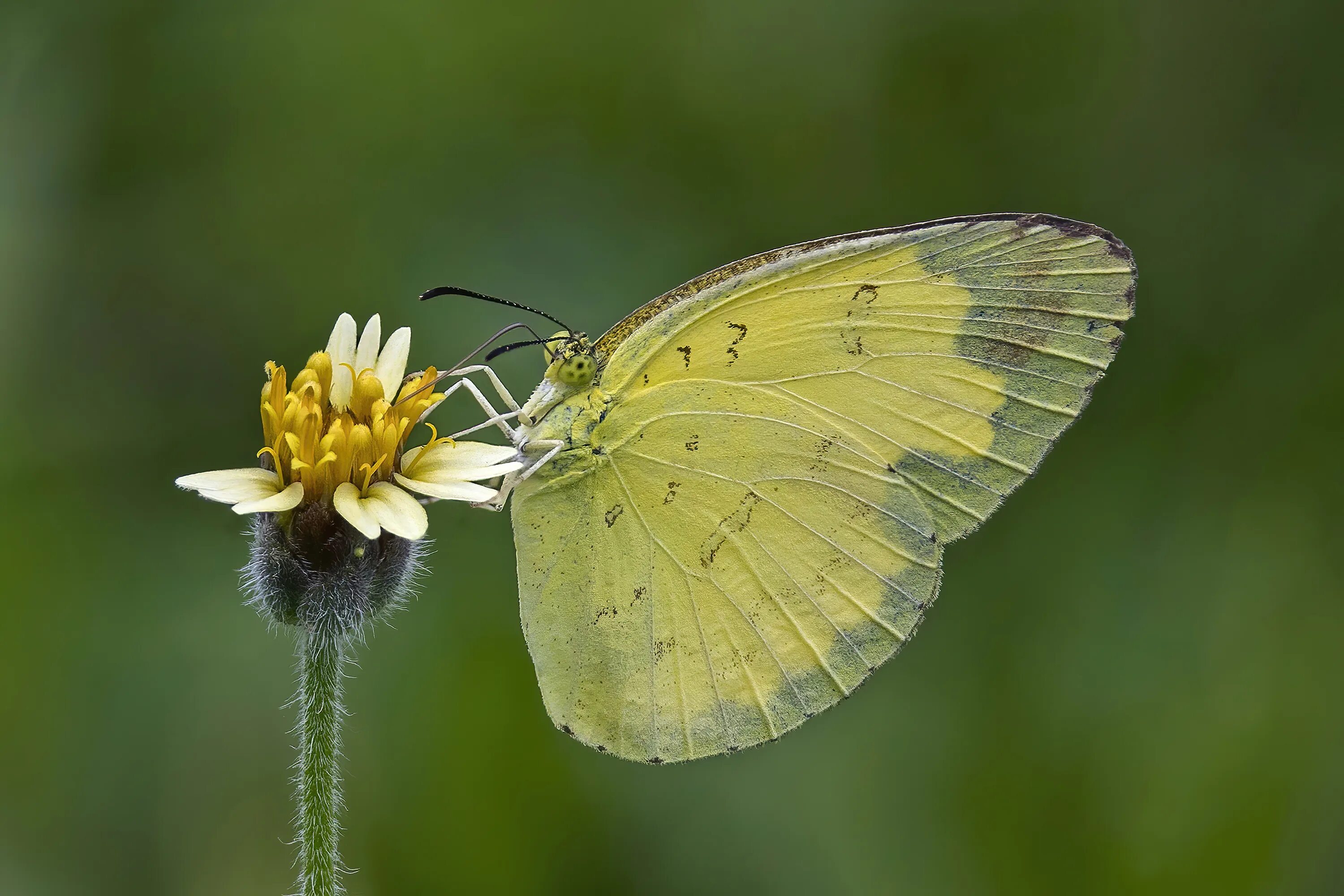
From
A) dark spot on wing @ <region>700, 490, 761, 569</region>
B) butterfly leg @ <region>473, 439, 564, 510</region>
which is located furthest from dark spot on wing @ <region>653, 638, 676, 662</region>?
butterfly leg @ <region>473, 439, 564, 510</region>

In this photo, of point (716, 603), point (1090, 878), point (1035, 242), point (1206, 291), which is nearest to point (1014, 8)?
point (1206, 291)

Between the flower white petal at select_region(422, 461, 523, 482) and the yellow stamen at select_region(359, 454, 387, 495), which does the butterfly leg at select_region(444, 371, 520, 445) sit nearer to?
the flower white petal at select_region(422, 461, 523, 482)

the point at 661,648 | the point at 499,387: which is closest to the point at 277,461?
the point at 499,387

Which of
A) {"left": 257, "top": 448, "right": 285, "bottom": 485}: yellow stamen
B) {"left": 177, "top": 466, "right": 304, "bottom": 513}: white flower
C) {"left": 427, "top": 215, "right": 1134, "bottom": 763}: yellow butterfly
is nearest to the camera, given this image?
Result: {"left": 177, "top": 466, "right": 304, "bottom": 513}: white flower

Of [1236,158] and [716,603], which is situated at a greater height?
[1236,158]

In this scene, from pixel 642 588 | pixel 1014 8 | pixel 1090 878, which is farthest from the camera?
pixel 1014 8

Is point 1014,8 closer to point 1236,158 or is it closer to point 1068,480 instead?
point 1236,158
